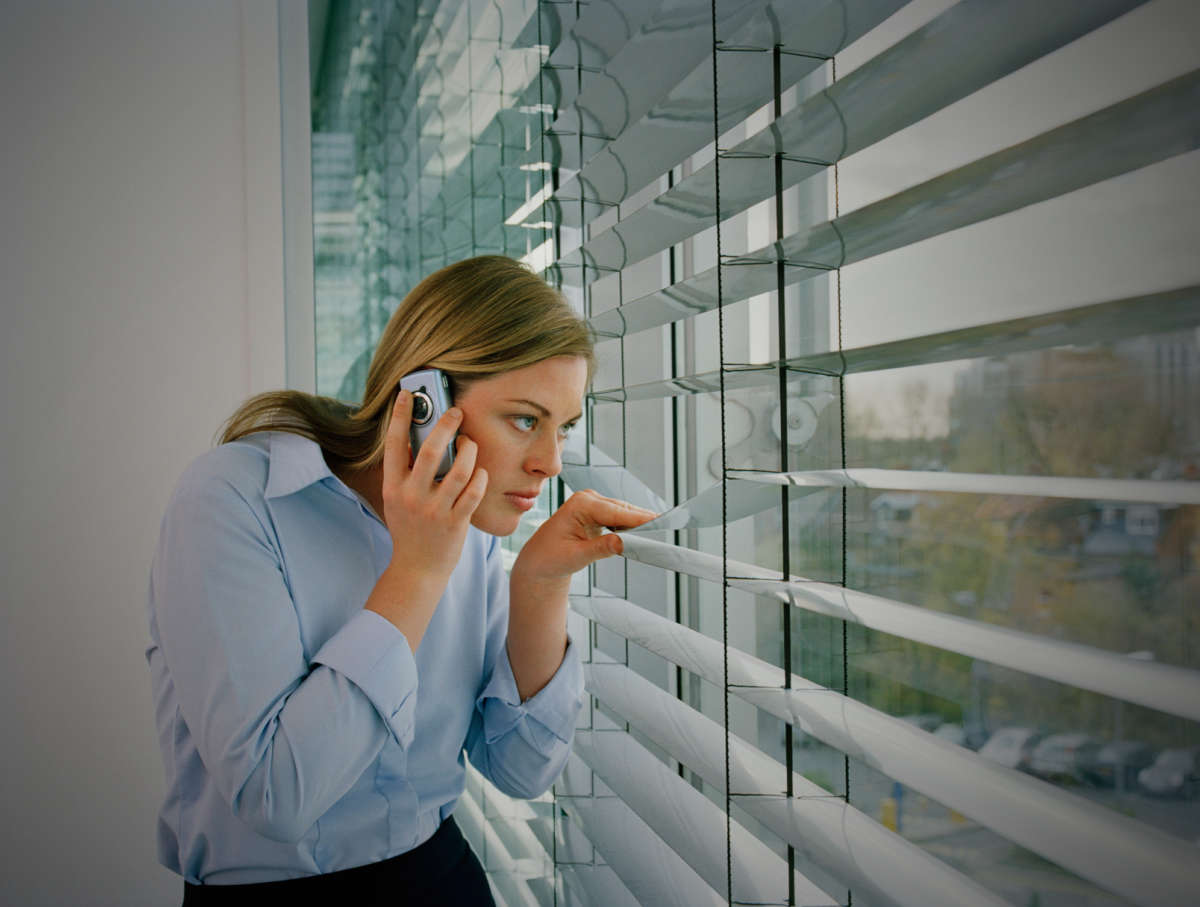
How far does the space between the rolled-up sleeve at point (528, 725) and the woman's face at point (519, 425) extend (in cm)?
20

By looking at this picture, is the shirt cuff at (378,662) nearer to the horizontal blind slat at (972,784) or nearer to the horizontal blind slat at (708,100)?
the horizontal blind slat at (972,784)

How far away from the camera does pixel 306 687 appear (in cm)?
78

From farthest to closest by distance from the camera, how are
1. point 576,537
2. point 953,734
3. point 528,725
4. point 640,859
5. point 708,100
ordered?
1. point 528,725
2. point 576,537
3. point 640,859
4. point 708,100
5. point 953,734

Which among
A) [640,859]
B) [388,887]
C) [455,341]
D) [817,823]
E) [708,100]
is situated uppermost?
[708,100]

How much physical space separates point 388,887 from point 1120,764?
758mm

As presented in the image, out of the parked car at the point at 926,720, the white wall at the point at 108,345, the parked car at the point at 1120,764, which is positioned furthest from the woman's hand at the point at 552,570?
the white wall at the point at 108,345

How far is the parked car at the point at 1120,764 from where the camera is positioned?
1.32ft

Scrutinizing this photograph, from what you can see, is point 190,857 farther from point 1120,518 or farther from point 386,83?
point 386,83

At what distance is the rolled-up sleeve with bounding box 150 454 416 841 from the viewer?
750 mm

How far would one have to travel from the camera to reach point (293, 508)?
909 mm

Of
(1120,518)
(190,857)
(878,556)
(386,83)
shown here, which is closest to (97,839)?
(190,857)

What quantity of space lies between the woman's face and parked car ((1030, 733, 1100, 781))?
0.53m

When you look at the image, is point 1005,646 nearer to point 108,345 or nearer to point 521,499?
point 521,499

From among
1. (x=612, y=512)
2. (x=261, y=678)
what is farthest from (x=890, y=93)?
(x=261, y=678)
